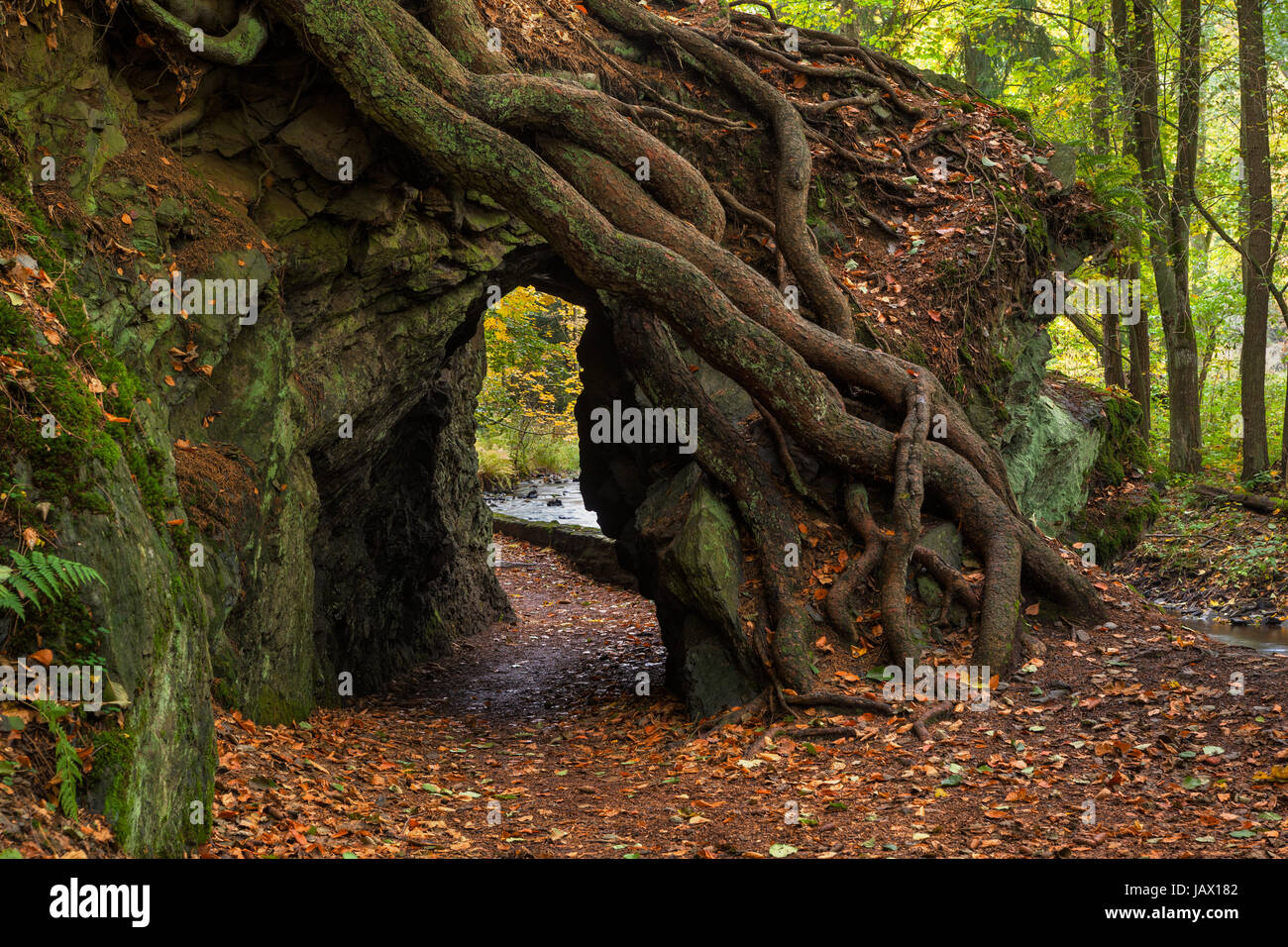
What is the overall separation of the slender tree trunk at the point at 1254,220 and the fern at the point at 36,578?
15.5 metres

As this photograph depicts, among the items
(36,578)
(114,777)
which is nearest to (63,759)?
(114,777)

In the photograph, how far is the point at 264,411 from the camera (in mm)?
7246

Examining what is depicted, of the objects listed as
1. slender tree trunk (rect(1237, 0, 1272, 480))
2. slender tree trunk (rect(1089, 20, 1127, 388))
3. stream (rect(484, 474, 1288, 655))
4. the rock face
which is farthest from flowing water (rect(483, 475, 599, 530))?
slender tree trunk (rect(1237, 0, 1272, 480))

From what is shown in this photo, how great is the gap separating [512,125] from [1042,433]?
702 cm

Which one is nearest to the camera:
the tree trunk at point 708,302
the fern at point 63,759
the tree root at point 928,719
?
the fern at point 63,759

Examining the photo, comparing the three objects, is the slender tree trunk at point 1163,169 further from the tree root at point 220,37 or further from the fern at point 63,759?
the fern at point 63,759

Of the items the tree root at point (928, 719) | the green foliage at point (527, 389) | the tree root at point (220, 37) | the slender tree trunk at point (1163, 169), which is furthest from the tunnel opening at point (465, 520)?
the slender tree trunk at point (1163, 169)

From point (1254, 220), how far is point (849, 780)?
12633mm

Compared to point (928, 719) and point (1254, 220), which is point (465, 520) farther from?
point (1254, 220)

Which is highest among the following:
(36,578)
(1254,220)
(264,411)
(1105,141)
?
(1105,141)

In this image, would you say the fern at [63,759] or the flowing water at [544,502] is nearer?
the fern at [63,759]

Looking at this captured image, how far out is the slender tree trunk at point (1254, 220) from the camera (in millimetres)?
13336

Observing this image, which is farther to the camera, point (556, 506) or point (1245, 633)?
point (556, 506)
